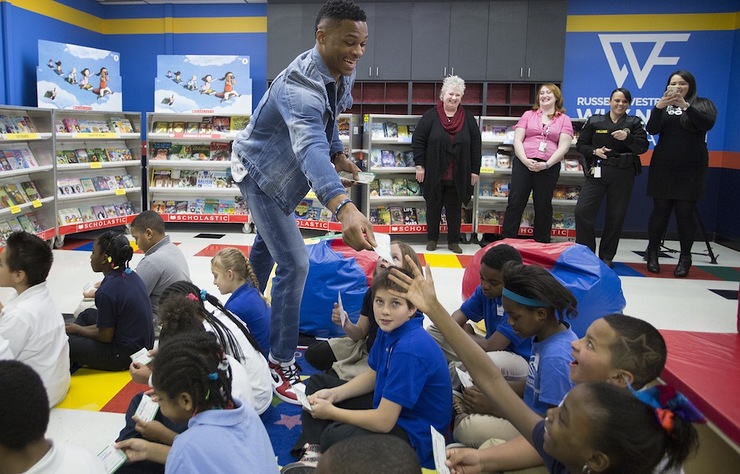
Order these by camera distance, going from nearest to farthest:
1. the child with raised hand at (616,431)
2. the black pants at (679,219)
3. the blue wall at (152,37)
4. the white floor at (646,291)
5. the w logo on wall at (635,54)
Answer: the child with raised hand at (616,431) < the white floor at (646,291) < the black pants at (679,219) < the w logo on wall at (635,54) < the blue wall at (152,37)

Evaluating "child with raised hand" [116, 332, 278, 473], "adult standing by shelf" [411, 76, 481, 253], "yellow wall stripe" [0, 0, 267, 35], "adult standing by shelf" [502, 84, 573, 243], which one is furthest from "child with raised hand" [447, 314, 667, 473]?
"yellow wall stripe" [0, 0, 267, 35]

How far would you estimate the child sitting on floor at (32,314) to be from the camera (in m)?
2.40

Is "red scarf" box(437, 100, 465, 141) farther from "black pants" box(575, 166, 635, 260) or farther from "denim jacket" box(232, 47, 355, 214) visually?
"denim jacket" box(232, 47, 355, 214)

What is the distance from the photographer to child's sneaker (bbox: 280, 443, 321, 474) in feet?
6.48

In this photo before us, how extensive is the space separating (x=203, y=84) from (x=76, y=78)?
59.0 inches

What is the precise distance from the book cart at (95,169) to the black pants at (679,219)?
618 cm

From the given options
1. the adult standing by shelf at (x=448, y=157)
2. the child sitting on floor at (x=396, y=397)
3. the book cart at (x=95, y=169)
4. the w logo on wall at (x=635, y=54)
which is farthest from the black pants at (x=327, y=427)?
the w logo on wall at (x=635, y=54)

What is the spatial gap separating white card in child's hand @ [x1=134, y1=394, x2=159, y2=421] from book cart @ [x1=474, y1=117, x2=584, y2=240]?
559cm

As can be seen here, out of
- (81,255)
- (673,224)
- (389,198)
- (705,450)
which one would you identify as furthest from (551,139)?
(81,255)

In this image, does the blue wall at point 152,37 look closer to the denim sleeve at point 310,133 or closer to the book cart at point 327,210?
the book cart at point 327,210

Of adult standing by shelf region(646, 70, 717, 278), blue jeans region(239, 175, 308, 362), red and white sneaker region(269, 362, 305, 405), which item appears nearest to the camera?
blue jeans region(239, 175, 308, 362)

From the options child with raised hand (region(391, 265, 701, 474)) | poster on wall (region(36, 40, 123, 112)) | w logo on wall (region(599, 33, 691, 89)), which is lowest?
child with raised hand (region(391, 265, 701, 474))

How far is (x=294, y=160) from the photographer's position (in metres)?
2.57

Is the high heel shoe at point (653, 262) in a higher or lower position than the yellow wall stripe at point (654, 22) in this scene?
lower
